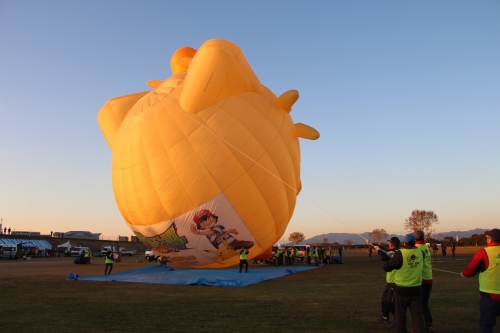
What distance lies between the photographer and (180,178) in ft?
40.1

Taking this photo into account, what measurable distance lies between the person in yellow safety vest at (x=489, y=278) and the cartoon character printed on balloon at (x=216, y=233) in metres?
8.82

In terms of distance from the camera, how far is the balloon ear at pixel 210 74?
12.3 meters

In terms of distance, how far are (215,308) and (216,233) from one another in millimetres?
5639

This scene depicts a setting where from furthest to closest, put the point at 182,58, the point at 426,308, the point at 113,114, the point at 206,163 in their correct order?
the point at 182,58
the point at 113,114
the point at 206,163
the point at 426,308

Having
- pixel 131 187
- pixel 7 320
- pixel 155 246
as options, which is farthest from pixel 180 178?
pixel 7 320

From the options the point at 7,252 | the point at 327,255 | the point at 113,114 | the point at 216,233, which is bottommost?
the point at 7,252

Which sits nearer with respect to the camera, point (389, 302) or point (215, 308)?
point (389, 302)

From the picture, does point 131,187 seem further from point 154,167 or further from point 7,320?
point 7,320

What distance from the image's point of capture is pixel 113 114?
1508cm

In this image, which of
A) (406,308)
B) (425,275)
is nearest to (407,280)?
(406,308)

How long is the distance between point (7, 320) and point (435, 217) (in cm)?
6237

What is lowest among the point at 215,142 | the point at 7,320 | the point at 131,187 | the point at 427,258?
the point at 7,320

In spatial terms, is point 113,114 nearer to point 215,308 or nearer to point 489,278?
point 215,308

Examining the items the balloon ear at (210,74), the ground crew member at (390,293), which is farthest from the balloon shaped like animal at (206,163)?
the ground crew member at (390,293)
